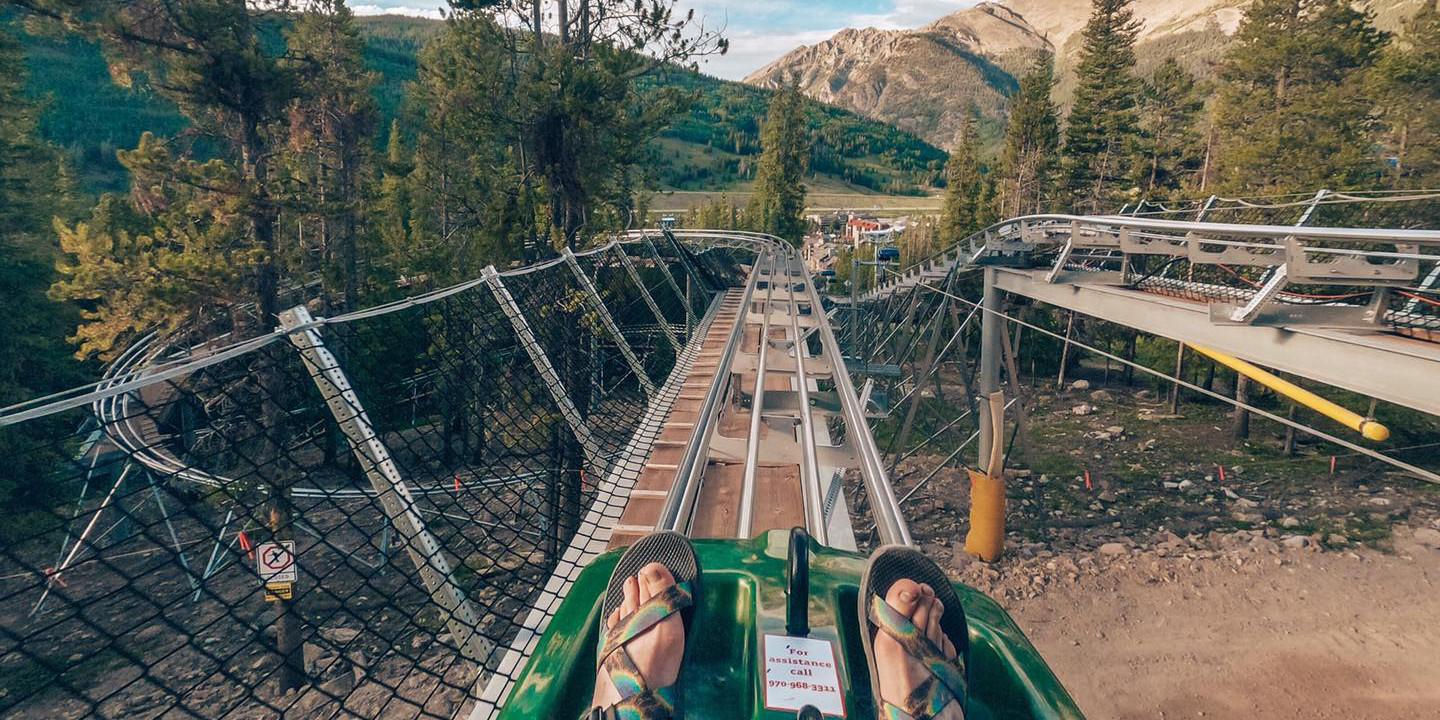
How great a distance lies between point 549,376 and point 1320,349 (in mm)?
5700

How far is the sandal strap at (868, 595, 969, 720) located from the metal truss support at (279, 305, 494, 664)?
1843 millimetres

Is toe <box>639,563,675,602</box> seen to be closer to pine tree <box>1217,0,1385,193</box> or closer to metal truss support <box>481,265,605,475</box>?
metal truss support <box>481,265,605,475</box>

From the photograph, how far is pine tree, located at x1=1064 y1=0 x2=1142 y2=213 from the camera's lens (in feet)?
98.8

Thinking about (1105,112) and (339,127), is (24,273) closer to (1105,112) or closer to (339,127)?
(339,127)

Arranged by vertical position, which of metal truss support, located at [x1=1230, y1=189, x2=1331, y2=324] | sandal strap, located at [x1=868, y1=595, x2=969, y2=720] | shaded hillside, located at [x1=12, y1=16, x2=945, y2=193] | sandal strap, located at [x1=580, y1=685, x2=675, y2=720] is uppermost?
shaded hillside, located at [x1=12, y1=16, x2=945, y2=193]

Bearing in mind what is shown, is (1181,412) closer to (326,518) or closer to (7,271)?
(326,518)

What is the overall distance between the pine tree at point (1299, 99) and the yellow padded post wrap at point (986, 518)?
16959 millimetres

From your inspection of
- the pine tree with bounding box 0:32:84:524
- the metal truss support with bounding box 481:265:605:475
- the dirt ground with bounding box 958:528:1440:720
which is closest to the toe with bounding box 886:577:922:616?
the metal truss support with bounding box 481:265:605:475

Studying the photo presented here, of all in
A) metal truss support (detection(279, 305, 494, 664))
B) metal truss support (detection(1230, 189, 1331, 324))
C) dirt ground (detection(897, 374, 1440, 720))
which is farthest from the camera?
dirt ground (detection(897, 374, 1440, 720))

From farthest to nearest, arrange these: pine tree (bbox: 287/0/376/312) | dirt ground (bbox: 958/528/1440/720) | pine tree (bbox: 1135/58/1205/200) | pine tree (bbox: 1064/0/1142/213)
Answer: pine tree (bbox: 1064/0/1142/213), pine tree (bbox: 1135/58/1205/200), pine tree (bbox: 287/0/376/312), dirt ground (bbox: 958/528/1440/720)

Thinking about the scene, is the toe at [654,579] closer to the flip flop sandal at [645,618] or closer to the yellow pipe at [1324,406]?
the flip flop sandal at [645,618]

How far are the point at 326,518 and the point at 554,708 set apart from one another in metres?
18.8

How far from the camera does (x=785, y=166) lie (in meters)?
38.5

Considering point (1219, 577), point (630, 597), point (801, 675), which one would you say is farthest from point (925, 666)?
point (1219, 577)
